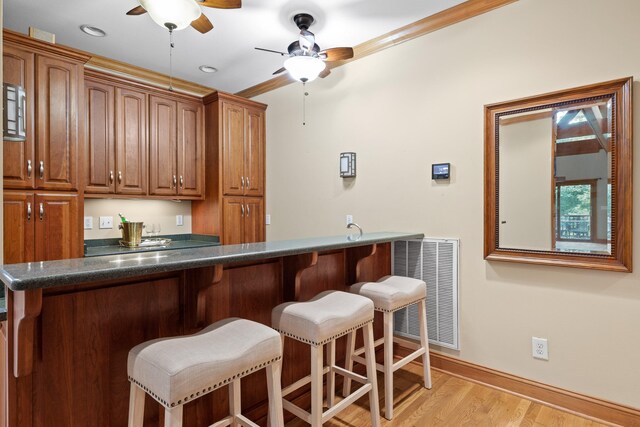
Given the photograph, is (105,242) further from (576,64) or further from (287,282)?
(576,64)

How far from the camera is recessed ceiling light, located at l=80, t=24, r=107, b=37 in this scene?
2908 millimetres

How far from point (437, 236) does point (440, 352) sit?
88 cm

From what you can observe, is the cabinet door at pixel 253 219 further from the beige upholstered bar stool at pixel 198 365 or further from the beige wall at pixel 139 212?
the beige upholstered bar stool at pixel 198 365

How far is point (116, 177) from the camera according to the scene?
330 cm

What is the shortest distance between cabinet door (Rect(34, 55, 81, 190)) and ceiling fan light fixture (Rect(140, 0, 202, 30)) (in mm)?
1322

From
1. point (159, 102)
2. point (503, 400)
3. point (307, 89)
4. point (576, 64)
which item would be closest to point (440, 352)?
point (503, 400)

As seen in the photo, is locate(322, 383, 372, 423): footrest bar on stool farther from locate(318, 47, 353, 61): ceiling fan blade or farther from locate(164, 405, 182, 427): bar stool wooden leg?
locate(318, 47, 353, 61): ceiling fan blade

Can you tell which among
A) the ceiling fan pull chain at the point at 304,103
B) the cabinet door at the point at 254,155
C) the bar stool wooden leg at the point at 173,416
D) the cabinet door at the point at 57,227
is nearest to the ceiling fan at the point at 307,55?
the ceiling fan pull chain at the point at 304,103

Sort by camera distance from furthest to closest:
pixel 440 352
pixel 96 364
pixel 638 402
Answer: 1. pixel 440 352
2. pixel 638 402
3. pixel 96 364

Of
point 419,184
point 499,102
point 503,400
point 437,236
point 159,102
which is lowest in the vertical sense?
point 503,400

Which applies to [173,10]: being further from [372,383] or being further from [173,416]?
[372,383]

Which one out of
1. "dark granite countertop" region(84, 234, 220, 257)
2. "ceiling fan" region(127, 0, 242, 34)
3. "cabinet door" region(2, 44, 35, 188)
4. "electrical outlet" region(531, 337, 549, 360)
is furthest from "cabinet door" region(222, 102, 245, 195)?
"electrical outlet" region(531, 337, 549, 360)

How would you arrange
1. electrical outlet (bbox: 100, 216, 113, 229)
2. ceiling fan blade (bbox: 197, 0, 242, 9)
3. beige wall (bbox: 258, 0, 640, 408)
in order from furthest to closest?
electrical outlet (bbox: 100, 216, 113, 229) → ceiling fan blade (bbox: 197, 0, 242, 9) → beige wall (bbox: 258, 0, 640, 408)

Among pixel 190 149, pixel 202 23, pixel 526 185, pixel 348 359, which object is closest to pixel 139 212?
pixel 190 149
